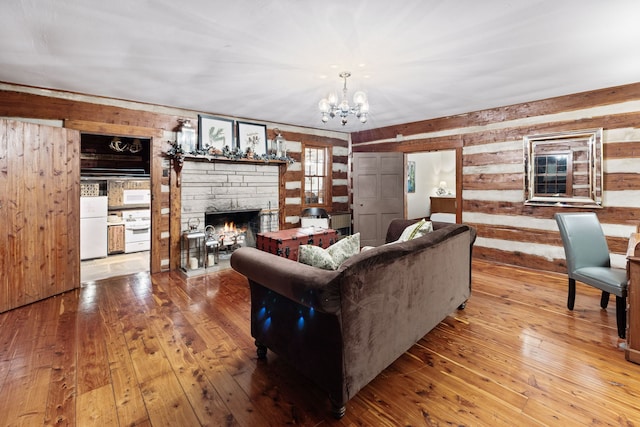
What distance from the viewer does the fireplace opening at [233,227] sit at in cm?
527

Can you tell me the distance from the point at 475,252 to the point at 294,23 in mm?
4564

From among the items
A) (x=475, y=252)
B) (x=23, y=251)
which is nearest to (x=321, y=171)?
(x=475, y=252)

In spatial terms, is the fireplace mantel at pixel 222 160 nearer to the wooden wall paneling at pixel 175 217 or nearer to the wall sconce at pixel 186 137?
the wall sconce at pixel 186 137

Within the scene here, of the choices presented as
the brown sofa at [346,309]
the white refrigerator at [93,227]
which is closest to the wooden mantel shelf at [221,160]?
the white refrigerator at [93,227]

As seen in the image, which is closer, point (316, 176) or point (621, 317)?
point (621, 317)

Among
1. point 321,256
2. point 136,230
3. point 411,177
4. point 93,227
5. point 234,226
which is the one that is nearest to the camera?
point 321,256

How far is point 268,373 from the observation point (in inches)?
86.3

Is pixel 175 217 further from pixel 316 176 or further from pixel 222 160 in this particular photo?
pixel 316 176

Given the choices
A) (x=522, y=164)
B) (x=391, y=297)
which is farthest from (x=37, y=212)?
(x=522, y=164)

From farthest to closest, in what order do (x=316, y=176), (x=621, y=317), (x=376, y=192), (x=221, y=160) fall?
(x=316, y=176) → (x=376, y=192) → (x=221, y=160) → (x=621, y=317)

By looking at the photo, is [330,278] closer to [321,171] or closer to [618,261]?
[618,261]

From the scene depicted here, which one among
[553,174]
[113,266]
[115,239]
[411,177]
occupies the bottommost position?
[113,266]

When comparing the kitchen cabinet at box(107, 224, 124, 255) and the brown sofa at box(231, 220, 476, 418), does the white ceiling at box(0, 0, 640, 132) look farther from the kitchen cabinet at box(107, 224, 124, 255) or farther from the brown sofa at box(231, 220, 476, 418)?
the kitchen cabinet at box(107, 224, 124, 255)

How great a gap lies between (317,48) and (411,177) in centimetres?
660
